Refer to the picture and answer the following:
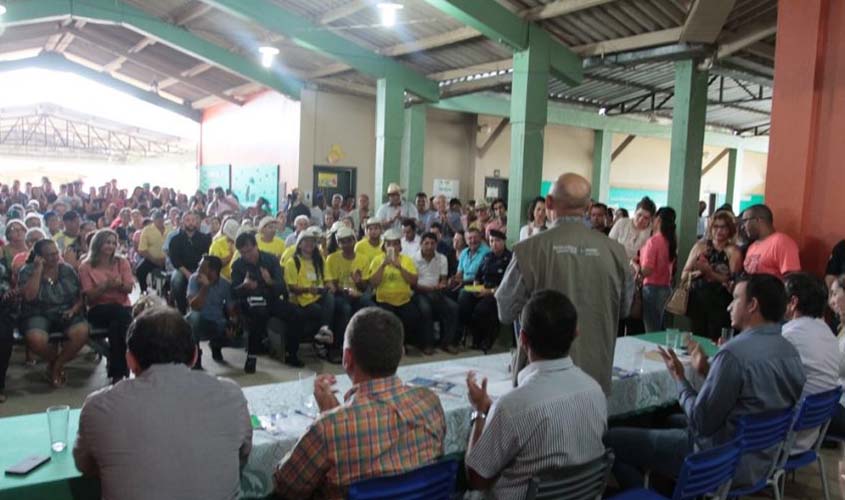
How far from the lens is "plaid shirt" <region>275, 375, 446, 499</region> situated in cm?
162

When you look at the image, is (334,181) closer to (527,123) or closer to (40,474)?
(527,123)

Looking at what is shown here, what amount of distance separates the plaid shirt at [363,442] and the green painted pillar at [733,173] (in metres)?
18.6

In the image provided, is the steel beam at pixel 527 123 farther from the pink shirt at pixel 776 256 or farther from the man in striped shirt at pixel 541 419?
the man in striped shirt at pixel 541 419

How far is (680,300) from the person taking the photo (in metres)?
4.95

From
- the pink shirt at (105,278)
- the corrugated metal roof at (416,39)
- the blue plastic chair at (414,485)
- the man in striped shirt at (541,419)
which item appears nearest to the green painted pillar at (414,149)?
the corrugated metal roof at (416,39)

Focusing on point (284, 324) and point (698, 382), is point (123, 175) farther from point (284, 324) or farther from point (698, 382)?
point (698, 382)

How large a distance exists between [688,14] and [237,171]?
34.8 feet

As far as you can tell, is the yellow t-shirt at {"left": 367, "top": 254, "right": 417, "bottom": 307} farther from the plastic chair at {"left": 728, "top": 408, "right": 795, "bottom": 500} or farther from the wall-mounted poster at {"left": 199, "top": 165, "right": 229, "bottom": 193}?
the wall-mounted poster at {"left": 199, "top": 165, "right": 229, "bottom": 193}

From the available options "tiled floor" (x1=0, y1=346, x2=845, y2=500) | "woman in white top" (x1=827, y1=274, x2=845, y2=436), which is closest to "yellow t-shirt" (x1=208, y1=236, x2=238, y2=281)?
"tiled floor" (x1=0, y1=346, x2=845, y2=500)

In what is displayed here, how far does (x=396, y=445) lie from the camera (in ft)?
5.50

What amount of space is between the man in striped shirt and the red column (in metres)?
3.66

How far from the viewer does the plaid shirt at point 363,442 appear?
5.32ft

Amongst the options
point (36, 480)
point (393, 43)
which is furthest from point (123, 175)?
point (36, 480)

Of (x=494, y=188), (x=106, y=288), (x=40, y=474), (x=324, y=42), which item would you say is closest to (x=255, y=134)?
→ (x=324, y=42)
